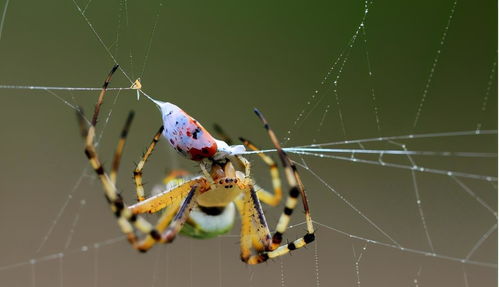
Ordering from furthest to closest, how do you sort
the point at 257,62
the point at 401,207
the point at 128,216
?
the point at 257,62, the point at 401,207, the point at 128,216

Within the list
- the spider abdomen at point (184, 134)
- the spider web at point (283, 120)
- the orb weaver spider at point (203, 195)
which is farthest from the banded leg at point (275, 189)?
the spider web at point (283, 120)

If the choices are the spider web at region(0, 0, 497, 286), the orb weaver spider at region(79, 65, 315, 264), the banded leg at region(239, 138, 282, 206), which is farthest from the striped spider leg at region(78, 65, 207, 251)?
the spider web at region(0, 0, 497, 286)

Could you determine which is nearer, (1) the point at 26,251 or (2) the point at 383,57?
(1) the point at 26,251

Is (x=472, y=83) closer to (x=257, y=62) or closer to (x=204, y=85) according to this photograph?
(x=257, y=62)

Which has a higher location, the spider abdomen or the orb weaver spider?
the spider abdomen

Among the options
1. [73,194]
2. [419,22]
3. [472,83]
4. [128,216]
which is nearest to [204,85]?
[73,194]

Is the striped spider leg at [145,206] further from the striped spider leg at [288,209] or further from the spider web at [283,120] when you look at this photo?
the spider web at [283,120]

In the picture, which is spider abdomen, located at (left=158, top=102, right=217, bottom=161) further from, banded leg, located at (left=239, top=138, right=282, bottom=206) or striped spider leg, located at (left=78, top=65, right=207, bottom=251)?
banded leg, located at (left=239, top=138, right=282, bottom=206)
